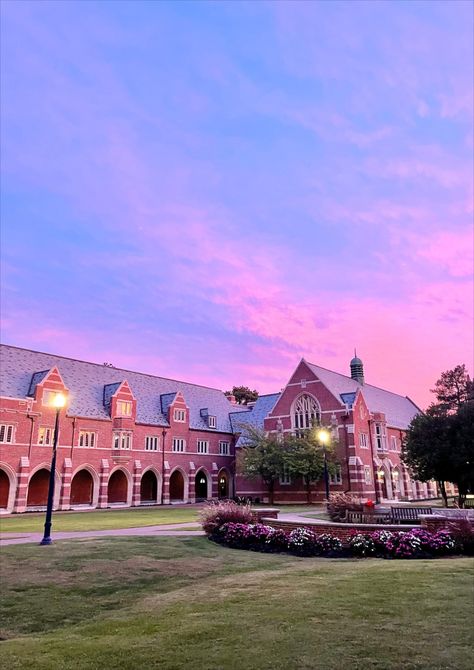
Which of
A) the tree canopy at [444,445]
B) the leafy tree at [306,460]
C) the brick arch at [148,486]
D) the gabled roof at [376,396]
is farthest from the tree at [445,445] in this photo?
the brick arch at [148,486]

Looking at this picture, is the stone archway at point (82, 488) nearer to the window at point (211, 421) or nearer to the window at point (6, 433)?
the window at point (6, 433)

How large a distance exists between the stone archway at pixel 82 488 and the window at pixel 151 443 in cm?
666

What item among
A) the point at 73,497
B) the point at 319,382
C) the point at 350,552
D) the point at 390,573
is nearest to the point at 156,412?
the point at 73,497

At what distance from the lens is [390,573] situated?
37.8ft

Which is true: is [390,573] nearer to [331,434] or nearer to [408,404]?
[331,434]

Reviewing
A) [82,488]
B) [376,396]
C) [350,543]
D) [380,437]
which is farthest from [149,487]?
[350,543]

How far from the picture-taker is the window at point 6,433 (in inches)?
1606

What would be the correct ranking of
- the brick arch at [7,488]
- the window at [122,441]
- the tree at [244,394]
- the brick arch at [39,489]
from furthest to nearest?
1. the tree at [244,394]
2. the window at [122,441]
3. the brick arch at [39,489]
4. the brick arch at [7,488]

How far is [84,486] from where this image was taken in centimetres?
4828

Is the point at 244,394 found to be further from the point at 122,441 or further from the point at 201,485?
the point at 122,441

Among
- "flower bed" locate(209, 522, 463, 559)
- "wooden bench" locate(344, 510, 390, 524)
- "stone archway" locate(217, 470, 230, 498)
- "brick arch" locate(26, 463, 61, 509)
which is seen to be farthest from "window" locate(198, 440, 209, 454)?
"flower bed" locate(209, 522, 463, 559)

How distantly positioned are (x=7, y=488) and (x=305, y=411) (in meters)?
29.3

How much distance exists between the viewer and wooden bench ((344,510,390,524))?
67.5 feet

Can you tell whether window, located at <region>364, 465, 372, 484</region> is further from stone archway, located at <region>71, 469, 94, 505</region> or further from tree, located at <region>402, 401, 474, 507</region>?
stone archway, located at <region>71, 469, 94, 505</region>
